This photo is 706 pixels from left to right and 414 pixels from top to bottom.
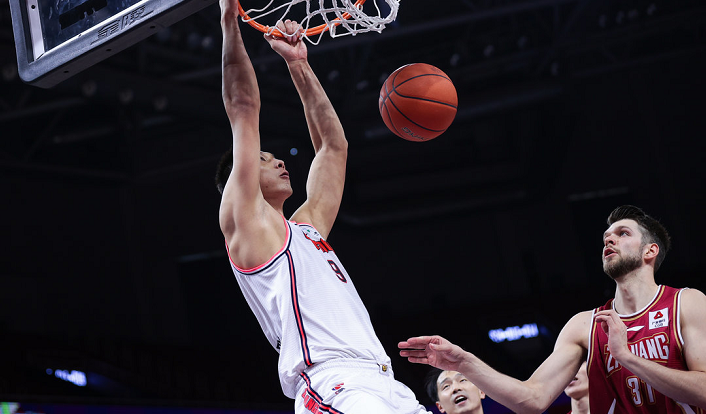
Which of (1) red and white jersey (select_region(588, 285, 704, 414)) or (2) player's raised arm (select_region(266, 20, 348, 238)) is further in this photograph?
(2) player's raised arm (select_region(266, 20, 348, 238))

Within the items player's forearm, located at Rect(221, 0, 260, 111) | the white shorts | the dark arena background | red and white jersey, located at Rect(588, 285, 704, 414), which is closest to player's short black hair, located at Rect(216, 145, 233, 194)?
player's forearm, located at Rect(221, 0, 260, 111)

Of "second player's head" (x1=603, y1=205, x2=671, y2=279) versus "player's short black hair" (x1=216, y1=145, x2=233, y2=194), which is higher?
"player's short black hair" (x1=216, y1=145, x2=233, y2=194)

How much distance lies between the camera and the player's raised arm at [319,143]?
3.31m

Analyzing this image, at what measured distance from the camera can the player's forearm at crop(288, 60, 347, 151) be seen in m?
3.52

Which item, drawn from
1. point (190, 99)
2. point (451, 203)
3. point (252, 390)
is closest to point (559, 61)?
point (451, 203)

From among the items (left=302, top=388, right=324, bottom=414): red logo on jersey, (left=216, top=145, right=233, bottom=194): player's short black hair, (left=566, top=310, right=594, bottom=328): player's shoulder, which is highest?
(left=216, top=145, right=233, bottom=194): player's short black hair

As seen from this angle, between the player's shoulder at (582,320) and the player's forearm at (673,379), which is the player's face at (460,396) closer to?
the player's shoulder at (582,320)

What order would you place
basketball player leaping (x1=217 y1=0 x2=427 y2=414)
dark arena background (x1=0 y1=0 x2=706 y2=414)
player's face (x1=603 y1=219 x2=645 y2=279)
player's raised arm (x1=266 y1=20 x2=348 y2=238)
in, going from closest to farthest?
basketball player leaping (x1=217 y1=0 x2=427 y2=414), player's face (x1=603 y1=219 x2=645 y2=279), player's raised arm (x1=266 y1=20 x2=348 y2=238), dark arena background (x1=0 y1=0 x2=706 y2=414)

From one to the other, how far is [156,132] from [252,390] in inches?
213

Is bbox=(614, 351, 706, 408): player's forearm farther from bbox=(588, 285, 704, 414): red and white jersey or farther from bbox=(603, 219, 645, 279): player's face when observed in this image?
bbox=(603, 219, 645, 279): player's face

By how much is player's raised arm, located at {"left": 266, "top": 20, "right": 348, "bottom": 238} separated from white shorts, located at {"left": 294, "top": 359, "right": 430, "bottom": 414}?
0.83 metres

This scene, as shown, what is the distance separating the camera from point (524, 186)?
12.5m

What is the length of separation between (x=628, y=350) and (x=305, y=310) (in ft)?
4.16

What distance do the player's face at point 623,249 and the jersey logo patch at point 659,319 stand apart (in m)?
0.23
